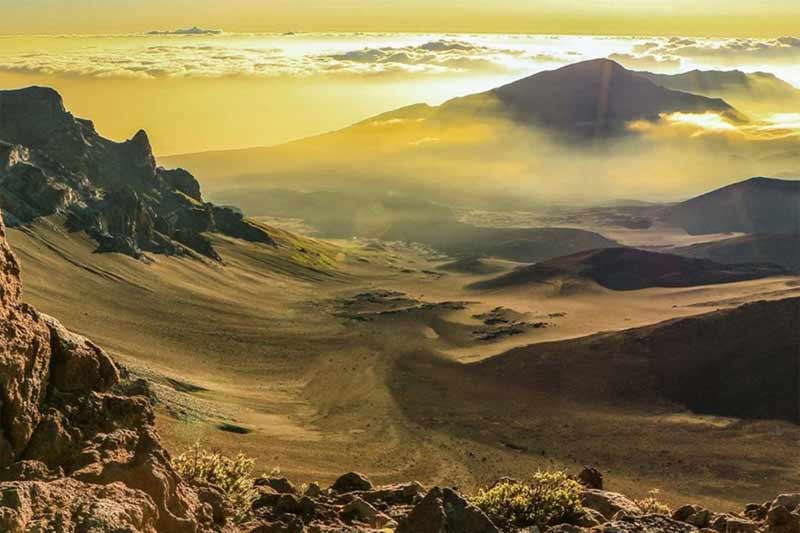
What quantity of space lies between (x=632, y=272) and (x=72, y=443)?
119293mm

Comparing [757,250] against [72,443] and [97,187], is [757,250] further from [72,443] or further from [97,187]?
[72,443]

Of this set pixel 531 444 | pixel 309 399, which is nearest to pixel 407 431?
pixel 531 444

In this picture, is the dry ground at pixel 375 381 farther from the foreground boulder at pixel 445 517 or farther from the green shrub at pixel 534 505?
the foreground boulder at pixel 445 517

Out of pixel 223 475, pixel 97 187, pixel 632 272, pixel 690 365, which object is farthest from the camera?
pixel 97 187

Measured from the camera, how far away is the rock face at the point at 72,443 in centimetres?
876

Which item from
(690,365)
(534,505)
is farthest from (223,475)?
(690,365)

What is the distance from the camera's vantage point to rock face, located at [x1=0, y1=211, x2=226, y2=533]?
8758 mm

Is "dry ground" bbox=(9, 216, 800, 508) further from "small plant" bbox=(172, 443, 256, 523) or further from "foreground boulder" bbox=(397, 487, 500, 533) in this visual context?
"foreground boulder" bbox=(397, 487, 500, 533)

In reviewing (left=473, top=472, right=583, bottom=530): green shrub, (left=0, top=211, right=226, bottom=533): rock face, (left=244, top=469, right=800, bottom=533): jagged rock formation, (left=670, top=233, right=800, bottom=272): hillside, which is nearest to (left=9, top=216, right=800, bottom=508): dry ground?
(left=244, top=469, right=800, bottom=533): jagged rock formation

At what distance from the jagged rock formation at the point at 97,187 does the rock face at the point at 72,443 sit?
9763 centimetres

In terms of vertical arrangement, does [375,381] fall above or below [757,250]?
above

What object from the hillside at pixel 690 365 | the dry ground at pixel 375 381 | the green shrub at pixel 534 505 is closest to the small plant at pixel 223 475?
the green shrub at pixel 534 505

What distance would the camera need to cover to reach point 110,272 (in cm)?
9638

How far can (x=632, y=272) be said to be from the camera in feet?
402
